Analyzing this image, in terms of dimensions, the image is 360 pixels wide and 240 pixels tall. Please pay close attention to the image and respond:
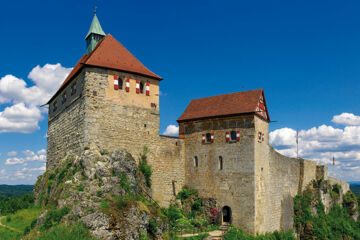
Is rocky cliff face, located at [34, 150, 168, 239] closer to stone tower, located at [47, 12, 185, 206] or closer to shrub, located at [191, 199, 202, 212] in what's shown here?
stone tower, located at [47, 12, 185, 206]

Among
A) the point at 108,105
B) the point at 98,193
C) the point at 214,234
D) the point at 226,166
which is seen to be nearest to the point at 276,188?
the point at 226,166

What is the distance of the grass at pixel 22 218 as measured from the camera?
78.9 ft

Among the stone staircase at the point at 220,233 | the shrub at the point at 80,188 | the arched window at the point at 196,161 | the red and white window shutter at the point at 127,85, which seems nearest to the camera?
the shrub at the point at 80,188

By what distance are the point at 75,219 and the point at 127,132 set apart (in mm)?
9232

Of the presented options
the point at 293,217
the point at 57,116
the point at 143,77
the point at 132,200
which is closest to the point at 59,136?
the point at 57,116

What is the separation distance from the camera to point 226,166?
1162 inches

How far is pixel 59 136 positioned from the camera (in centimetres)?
2981

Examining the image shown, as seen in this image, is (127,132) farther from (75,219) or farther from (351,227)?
(351,227)

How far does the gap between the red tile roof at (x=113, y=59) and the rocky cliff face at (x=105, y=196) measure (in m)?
6.89

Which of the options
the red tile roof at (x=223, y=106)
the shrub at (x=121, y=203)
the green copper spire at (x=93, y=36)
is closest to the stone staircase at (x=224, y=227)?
the red tile roof at (x=223, y=106)

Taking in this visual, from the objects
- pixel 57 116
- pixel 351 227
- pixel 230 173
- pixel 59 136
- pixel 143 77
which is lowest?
pixel 351 227

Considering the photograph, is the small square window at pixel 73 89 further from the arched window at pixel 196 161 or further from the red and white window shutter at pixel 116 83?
the arched window at pixel 196 161

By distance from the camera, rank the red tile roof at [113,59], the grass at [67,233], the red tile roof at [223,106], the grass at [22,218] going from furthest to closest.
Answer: the red tile roof at [223,106] < the red tile roof at [113,59] < the grass at [22,218] < the grass at [67,233]

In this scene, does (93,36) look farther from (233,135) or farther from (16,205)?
(16,205)
